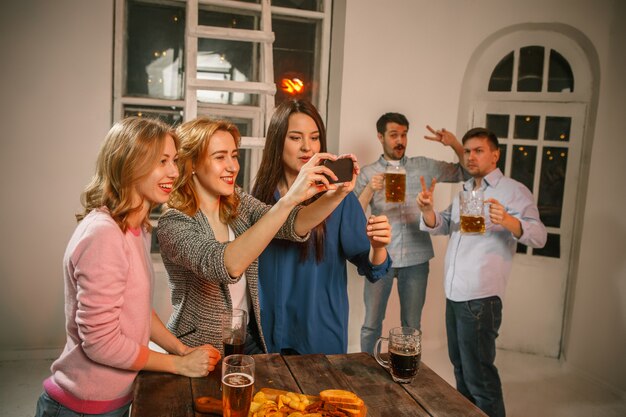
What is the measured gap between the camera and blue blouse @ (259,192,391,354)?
202cm

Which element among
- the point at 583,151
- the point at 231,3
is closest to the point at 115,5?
the point at 231,3

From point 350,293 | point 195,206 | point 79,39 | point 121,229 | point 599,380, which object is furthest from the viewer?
point 350,293

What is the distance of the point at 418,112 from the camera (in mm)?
4207

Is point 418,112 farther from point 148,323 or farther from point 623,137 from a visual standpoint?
point 148,323

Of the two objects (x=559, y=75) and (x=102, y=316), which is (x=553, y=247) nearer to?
(x=559, y=75)

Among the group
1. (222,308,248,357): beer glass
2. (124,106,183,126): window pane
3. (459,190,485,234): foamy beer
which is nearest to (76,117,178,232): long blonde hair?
(222,308,248,357): beer glass

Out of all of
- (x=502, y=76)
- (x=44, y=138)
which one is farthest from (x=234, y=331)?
(x=502, y=76)

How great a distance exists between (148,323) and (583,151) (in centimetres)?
380

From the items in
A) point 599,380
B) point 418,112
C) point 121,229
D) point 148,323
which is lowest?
point 599,380

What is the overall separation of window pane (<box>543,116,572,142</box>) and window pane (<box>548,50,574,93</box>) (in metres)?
0.23

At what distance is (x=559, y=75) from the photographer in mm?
4324

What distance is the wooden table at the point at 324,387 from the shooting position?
53.7 inches

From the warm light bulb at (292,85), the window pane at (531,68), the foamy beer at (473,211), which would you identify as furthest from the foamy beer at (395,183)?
the window pane at (531,68)

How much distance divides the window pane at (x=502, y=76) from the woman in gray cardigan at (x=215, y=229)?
120 inches
